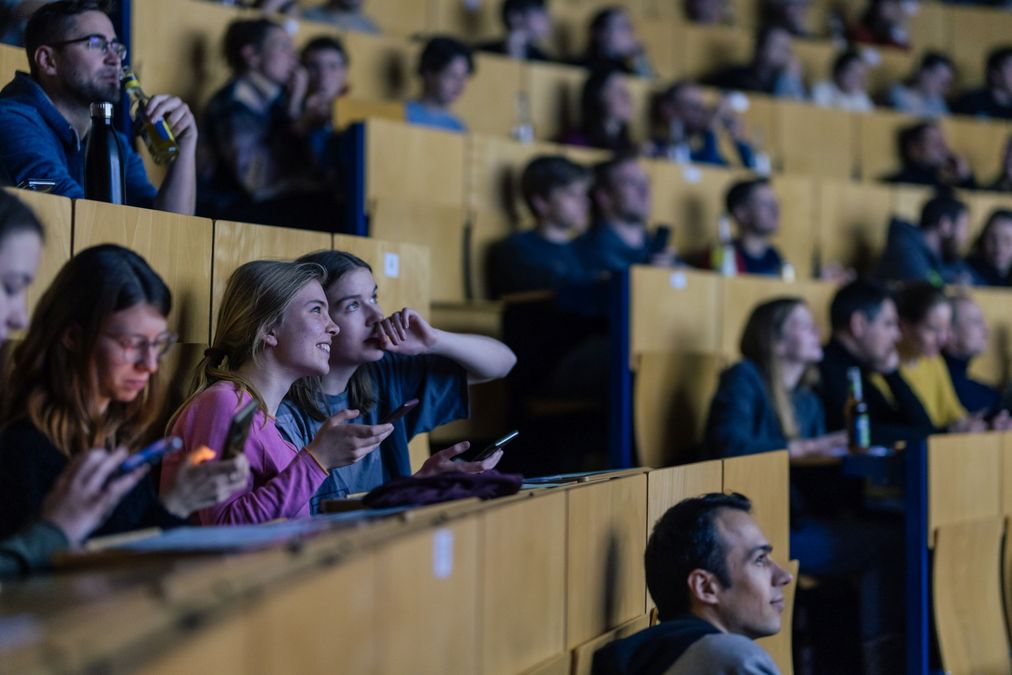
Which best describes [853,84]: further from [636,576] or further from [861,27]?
[636,576]

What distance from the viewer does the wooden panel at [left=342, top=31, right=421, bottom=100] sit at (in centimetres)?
462

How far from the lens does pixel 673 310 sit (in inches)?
143

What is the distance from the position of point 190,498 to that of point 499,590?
43cm

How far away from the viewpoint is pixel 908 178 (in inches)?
224

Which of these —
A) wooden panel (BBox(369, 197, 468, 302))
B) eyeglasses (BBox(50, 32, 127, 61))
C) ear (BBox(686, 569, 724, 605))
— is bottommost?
ear (BBox(686, 569, 724, 605))

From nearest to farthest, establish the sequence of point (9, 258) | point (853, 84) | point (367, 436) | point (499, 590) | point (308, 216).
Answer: point (9, 258) < point (499, 590) < point (367, 436) < point (308, 216) < point (853, 84)

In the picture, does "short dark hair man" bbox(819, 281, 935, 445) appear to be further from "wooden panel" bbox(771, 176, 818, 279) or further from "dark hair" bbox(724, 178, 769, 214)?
"wooden panel" bbox(771, 176, 818, 279)

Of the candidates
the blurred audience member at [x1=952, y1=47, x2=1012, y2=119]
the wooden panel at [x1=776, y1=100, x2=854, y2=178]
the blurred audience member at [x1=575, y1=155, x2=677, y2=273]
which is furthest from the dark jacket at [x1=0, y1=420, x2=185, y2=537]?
the blurred audience member at [x1=952, y1=47, x2=1012, y2=119]

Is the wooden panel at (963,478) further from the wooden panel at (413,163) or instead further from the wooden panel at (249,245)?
the wooden panel at (413,163)

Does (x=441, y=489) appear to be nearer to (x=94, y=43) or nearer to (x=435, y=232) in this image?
(x=94, y=43)

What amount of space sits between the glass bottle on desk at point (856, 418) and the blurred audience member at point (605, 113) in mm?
1604

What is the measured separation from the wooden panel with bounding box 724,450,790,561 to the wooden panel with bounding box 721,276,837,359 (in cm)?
113

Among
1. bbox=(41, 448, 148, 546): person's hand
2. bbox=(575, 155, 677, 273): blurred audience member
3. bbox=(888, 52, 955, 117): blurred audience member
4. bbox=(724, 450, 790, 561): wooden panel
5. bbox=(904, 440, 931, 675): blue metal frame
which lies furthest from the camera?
bbox=(888, 52, 955, 117): blurred audience member

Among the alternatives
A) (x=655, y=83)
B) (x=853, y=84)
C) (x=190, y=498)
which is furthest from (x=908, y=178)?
(x=190, y=498)
